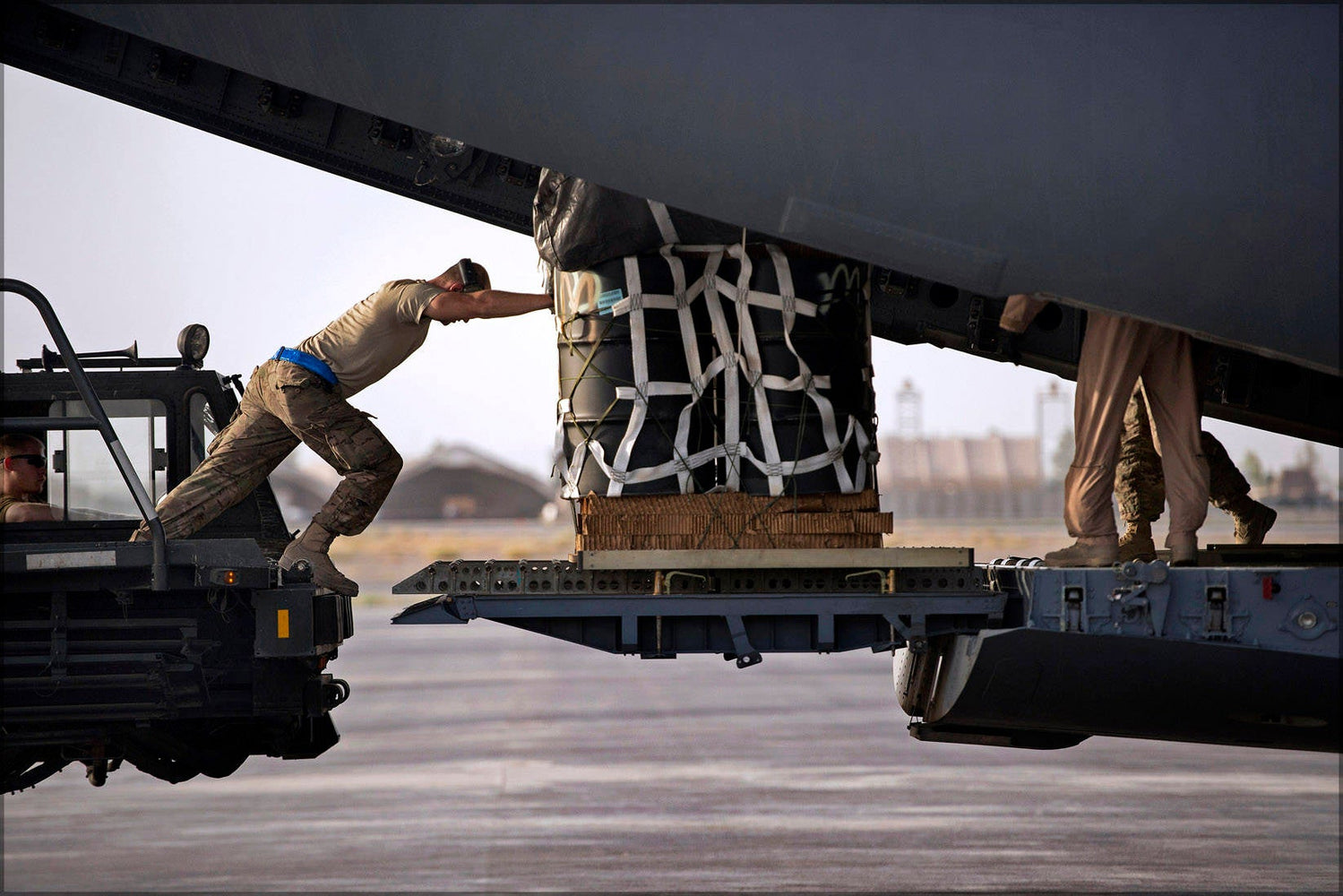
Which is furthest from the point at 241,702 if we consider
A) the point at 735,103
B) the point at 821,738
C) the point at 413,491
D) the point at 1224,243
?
the point at 413,491

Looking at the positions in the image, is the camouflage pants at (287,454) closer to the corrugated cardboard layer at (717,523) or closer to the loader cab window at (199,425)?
the loader cab window at (199,425)

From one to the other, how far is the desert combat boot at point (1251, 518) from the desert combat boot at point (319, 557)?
5.10m

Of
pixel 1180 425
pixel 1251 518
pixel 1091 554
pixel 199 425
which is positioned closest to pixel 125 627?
pixel 199 425

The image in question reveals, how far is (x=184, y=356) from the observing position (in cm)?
812

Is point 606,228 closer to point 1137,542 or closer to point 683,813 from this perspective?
point 1137,542

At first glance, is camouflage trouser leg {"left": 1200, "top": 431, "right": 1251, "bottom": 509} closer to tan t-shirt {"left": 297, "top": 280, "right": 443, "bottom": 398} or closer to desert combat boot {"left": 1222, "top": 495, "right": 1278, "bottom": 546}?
desert combat boot {"left": 1222, "top": 495, "right": 1278, "bottom": 546}

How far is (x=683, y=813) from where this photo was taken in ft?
44.9

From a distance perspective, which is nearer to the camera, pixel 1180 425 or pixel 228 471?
pixel 1180 425

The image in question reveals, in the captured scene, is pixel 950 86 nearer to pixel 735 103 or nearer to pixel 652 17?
pixel 735 103

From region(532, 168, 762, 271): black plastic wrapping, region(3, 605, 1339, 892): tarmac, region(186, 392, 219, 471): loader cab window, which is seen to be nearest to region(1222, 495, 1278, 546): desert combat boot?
region(3, 605, 1339, 892): tarmac

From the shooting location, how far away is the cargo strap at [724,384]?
587cm

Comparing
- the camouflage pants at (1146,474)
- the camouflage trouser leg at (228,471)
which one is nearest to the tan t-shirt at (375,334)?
the camouflage trouser leg at (228,471)

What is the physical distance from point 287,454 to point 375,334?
860 millimetres

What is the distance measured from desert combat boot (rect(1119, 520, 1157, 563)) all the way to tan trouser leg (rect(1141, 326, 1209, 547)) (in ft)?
3.07
